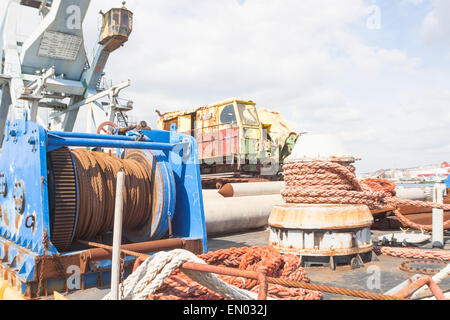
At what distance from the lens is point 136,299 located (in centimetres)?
235

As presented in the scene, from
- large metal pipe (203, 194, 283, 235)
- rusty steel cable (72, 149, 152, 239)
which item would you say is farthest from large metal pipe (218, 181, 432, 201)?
rusty steel cable (72, 149, 152, 239)

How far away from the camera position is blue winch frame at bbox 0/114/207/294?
3406 millimetres

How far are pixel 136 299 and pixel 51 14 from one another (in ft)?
75.4

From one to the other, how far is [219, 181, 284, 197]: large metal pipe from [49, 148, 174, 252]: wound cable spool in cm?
400

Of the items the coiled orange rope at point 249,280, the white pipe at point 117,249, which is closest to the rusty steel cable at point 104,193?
the coiled orange rope at point 249,280

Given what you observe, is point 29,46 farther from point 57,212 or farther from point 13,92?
point 57,212

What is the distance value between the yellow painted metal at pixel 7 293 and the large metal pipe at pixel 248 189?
5.43m

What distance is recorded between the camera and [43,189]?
11.3ft

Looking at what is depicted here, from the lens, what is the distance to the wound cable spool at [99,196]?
3.69m

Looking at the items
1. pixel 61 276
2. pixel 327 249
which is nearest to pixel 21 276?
pixel 61 276

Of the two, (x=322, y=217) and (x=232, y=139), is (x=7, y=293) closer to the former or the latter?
(x=322, y=217)

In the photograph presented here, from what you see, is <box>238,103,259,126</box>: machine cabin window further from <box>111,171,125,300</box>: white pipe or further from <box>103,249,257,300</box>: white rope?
<box>111,171,125,300</box>: white pipe

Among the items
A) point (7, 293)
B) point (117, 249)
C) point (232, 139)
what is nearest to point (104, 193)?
point (7, 293)

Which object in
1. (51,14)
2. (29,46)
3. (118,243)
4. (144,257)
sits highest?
(51,14)
